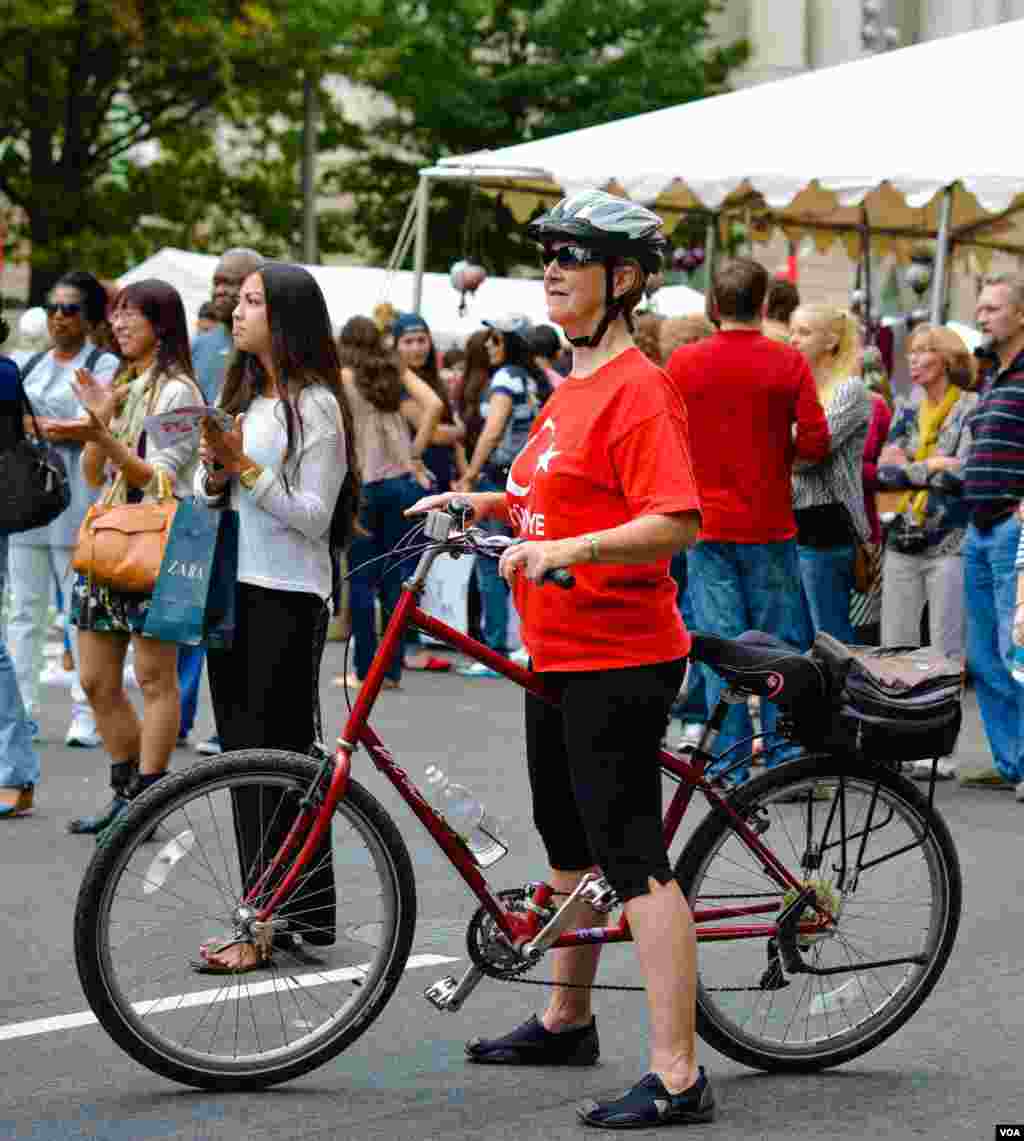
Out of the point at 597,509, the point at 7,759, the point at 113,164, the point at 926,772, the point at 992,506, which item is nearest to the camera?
the point at 597,509

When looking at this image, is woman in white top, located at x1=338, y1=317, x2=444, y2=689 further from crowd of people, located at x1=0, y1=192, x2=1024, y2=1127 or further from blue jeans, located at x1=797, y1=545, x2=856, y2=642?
blue jeans, located at x1=797, y1=545, x2=856, y2=642

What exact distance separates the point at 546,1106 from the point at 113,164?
28.5 meters

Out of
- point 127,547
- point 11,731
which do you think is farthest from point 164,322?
point 11,731

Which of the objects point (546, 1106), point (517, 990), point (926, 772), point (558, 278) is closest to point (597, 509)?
point (558, 278)

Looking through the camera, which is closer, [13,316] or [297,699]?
[297,699]

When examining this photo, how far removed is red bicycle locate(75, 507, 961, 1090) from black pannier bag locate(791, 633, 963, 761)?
5cm

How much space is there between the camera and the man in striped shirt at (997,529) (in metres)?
8.62

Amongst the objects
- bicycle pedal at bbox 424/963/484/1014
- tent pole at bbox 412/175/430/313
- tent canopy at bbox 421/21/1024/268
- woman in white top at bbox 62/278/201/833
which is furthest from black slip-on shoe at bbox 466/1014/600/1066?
tent pole at bbox 412/175/430/313

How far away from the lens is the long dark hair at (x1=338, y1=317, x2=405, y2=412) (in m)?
12.1

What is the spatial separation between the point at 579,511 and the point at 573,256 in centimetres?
52

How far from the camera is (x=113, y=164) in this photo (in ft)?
105

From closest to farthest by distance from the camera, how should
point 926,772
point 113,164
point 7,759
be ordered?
point 7,759, point 926,772, point 113,164

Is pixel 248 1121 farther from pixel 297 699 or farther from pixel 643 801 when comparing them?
pixel 297 699

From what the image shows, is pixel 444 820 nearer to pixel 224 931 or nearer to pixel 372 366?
pixel 224 931
